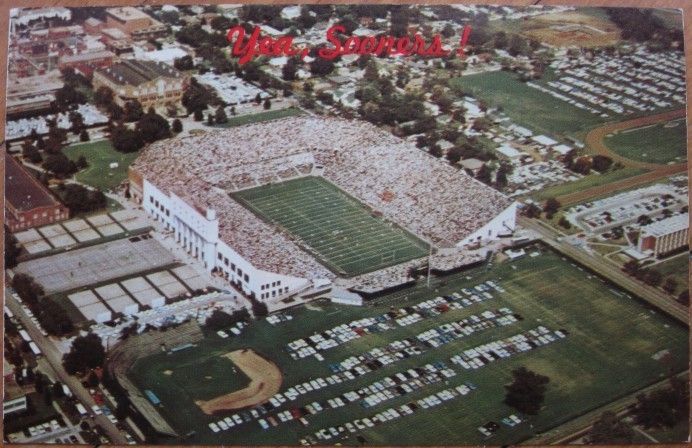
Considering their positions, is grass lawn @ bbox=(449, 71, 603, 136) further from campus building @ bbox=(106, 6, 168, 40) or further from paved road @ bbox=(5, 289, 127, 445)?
paved road @ bbox=(5, 289, 127, 445)

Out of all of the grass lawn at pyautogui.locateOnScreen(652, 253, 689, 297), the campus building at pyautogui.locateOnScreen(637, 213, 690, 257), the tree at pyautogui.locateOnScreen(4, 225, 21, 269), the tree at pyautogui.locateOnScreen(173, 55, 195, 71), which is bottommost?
the tree at pyautogui.locateOnScreen(4, 225, 21, 269)

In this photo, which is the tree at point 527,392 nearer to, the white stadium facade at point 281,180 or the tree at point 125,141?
the white stadium facade at point 281,180

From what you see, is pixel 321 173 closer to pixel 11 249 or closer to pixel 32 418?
pixel 11 249

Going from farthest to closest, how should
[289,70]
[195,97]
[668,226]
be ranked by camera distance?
[289,70]
[195,97]
[668,226]

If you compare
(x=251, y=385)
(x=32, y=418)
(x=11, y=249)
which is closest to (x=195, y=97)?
(x=11, y=249)

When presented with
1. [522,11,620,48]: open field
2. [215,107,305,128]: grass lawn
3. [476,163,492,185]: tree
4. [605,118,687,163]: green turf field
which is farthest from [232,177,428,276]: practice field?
[522,11,620,48]: open field

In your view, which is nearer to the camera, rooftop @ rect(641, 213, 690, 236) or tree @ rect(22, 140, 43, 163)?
rooftop @ rect(641, 213, 690, 236)

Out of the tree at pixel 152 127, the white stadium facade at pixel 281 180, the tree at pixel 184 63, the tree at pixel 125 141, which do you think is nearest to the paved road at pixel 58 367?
the white stadium facade at pixel 281 180

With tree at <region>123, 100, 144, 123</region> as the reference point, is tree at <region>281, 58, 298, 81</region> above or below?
above
